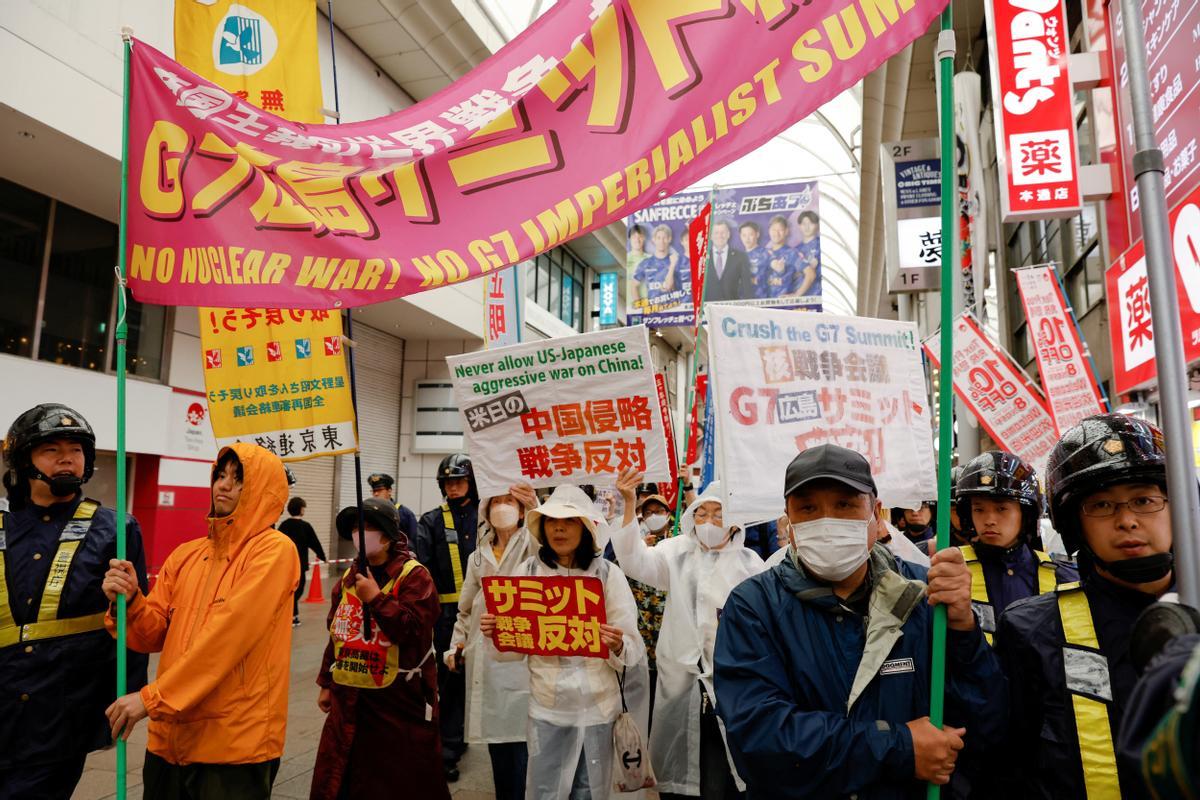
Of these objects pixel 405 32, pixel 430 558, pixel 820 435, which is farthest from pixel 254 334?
pixel 405 32

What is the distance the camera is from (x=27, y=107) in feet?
27.1

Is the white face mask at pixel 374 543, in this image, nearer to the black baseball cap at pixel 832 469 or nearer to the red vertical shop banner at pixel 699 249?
the black baseball cap at pixel 832 469

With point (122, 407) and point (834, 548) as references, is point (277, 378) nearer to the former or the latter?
point (122, 407)

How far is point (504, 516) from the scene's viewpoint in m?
5.00

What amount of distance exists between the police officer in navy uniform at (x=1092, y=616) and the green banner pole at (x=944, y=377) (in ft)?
0.88

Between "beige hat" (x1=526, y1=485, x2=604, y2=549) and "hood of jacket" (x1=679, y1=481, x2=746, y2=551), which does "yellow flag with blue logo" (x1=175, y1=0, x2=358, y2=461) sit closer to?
"beige hat" (x1=526, y1=485, x2=604, y2=549)

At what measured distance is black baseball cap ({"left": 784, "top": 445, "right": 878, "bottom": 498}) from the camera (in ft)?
7.53

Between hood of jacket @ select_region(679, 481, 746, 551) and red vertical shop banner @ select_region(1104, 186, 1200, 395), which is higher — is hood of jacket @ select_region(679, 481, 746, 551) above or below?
below

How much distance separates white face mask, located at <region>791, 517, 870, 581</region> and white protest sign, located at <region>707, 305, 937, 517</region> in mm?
1241

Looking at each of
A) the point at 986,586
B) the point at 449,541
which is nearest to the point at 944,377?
the point at 986,586

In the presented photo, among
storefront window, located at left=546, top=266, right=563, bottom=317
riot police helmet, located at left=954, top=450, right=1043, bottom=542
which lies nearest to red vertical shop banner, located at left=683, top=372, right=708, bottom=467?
riot police helmet, located at left=954, top=450, right=1043, bottom=542

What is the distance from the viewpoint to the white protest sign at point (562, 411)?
166 inches

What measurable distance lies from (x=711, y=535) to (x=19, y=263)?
10.1 m

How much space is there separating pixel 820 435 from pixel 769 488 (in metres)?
0.36
